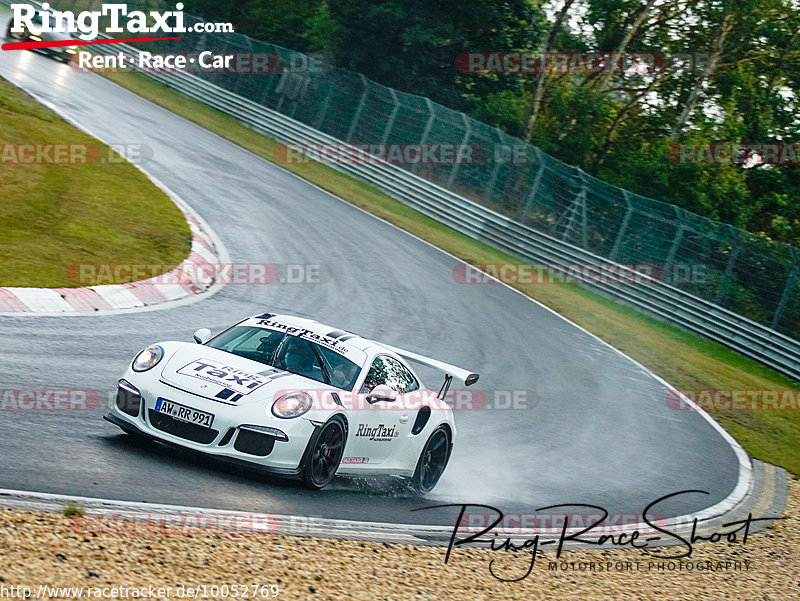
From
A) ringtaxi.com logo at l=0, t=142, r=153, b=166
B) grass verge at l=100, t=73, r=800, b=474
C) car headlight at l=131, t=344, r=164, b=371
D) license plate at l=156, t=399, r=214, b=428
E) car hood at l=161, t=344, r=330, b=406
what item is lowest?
grass verge at l=100, t=73, r=800, b=474

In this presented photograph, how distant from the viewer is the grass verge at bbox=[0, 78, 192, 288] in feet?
42.8

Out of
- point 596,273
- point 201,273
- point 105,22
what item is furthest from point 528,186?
point 105,22

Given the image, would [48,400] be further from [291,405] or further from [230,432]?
[291,405]

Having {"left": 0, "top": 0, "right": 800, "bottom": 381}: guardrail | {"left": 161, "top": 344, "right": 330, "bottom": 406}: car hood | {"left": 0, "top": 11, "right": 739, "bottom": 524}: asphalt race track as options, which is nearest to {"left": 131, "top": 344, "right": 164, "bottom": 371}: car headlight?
{"left": 161, "top": 344, "right": 330, "bottom": 406}: car hood

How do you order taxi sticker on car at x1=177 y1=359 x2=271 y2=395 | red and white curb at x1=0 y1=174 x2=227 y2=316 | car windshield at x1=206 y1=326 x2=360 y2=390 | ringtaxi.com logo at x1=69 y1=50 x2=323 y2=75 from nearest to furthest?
taxi sticker on car at x1=177 y1=359 x2=271 y2=395 → car windshield at x1=206 y1=326 x2=360 y2=390 → red and white curb at x1=0 y1=174 x2=227 y2=316 → ringtaxi.com logo at x1=69 y1=50 x2=323 y2=75

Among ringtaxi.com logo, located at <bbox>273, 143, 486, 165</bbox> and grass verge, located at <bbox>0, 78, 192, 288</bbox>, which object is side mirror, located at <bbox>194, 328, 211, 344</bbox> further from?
ringtaxi.com logo, located at <bbox>273, 143, 486, 165</bbox>

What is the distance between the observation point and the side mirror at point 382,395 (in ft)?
26.7

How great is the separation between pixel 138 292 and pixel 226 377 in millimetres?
6085

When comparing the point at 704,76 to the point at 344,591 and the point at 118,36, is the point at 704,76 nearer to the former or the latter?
the point at 118,36

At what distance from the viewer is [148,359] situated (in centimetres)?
779

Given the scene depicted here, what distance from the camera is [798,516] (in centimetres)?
1155

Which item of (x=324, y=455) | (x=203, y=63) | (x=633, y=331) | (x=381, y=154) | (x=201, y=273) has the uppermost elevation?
(x=203, y=63)

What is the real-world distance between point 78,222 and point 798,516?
11.7 meters

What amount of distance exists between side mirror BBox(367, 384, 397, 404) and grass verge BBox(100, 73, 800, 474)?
882 centimetres
